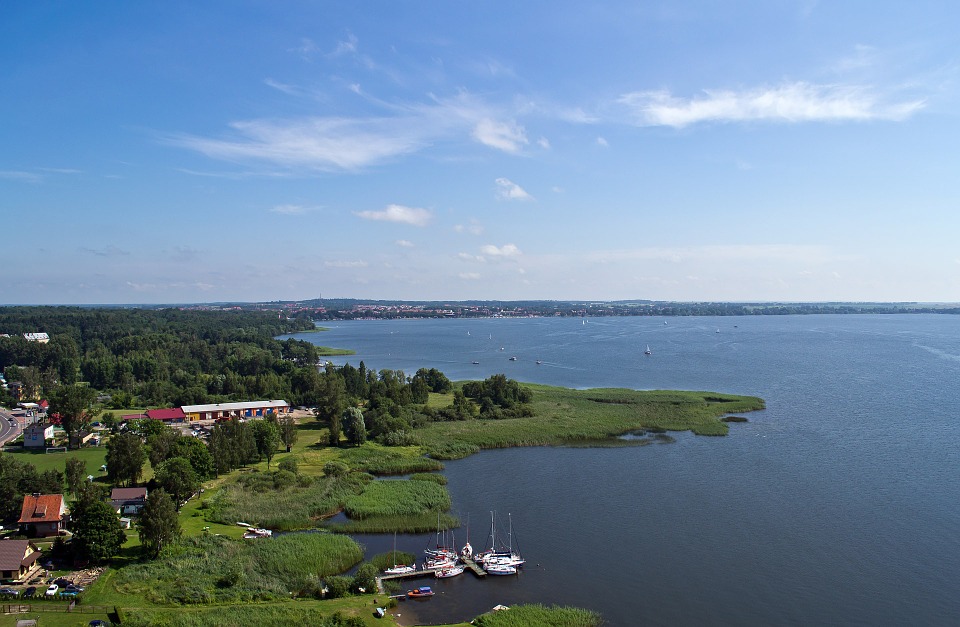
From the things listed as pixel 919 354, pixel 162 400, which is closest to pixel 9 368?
pixel 162 400

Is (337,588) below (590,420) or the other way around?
below

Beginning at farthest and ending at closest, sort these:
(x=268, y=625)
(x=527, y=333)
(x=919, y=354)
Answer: (x=527, y=333), (x=919, y=354), (x=268, y=625)

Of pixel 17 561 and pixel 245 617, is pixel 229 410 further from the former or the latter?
pixel 245 617

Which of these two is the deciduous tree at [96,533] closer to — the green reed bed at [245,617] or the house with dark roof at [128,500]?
the green reed bed at [245,617]

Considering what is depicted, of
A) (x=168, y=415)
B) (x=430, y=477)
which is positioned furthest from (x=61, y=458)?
(x=430, y=477)

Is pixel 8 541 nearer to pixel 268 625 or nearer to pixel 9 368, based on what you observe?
pixel 268 625

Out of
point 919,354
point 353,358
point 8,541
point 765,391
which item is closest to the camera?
point 8,541
